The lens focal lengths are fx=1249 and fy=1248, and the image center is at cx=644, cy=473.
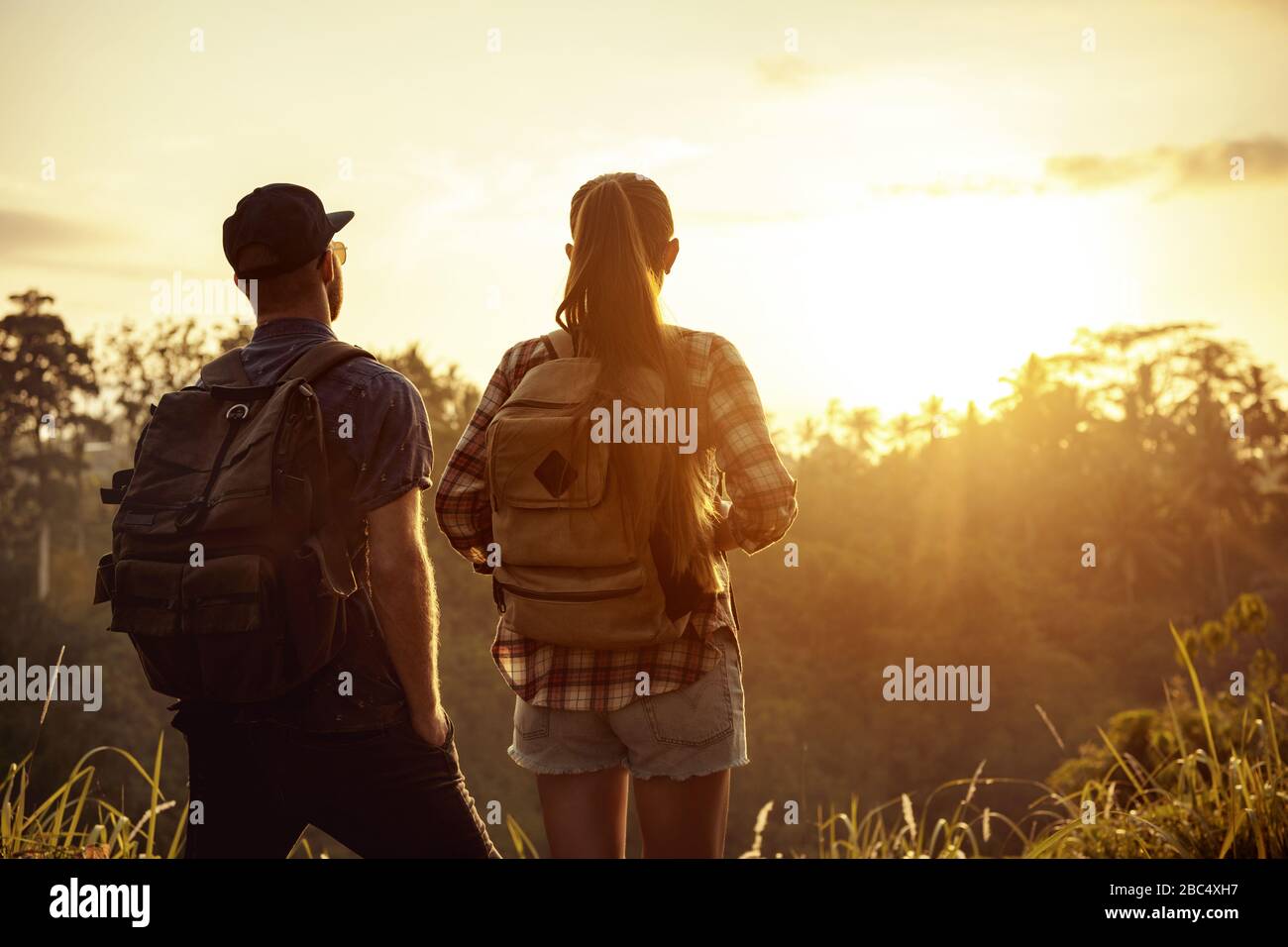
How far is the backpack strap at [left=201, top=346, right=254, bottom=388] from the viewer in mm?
2174

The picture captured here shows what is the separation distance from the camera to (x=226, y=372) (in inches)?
86.3

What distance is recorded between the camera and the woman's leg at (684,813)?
6.67 feet

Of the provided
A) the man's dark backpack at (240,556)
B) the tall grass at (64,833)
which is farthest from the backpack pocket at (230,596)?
the tall grass at (64,833)

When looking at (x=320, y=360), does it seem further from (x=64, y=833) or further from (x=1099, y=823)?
(x=1099, y=823)

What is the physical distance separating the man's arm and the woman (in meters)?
0.14

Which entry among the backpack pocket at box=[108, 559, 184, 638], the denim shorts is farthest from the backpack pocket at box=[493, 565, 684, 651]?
the backpack pocket at box=[108, 559, 184, 638]

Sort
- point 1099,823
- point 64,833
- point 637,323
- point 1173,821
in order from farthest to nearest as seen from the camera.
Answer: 1. point 1173,821
2. point 1099,823
3. point 64,833
4. point 637,323

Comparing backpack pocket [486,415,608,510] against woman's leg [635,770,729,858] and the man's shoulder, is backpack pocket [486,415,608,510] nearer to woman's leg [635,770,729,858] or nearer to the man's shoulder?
the man's shoulder

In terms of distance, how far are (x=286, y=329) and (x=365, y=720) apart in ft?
2.36

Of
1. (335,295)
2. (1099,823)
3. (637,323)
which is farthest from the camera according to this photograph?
(1099,823)

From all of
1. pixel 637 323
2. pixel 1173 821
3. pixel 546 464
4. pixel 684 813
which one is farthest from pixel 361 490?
pixel 1173 821

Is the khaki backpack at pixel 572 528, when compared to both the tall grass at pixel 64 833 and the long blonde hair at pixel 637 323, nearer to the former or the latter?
the long blonde hair at pixel 637 323

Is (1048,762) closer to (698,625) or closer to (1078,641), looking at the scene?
(1078,641)

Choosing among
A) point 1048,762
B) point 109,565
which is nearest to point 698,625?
point 109,565
